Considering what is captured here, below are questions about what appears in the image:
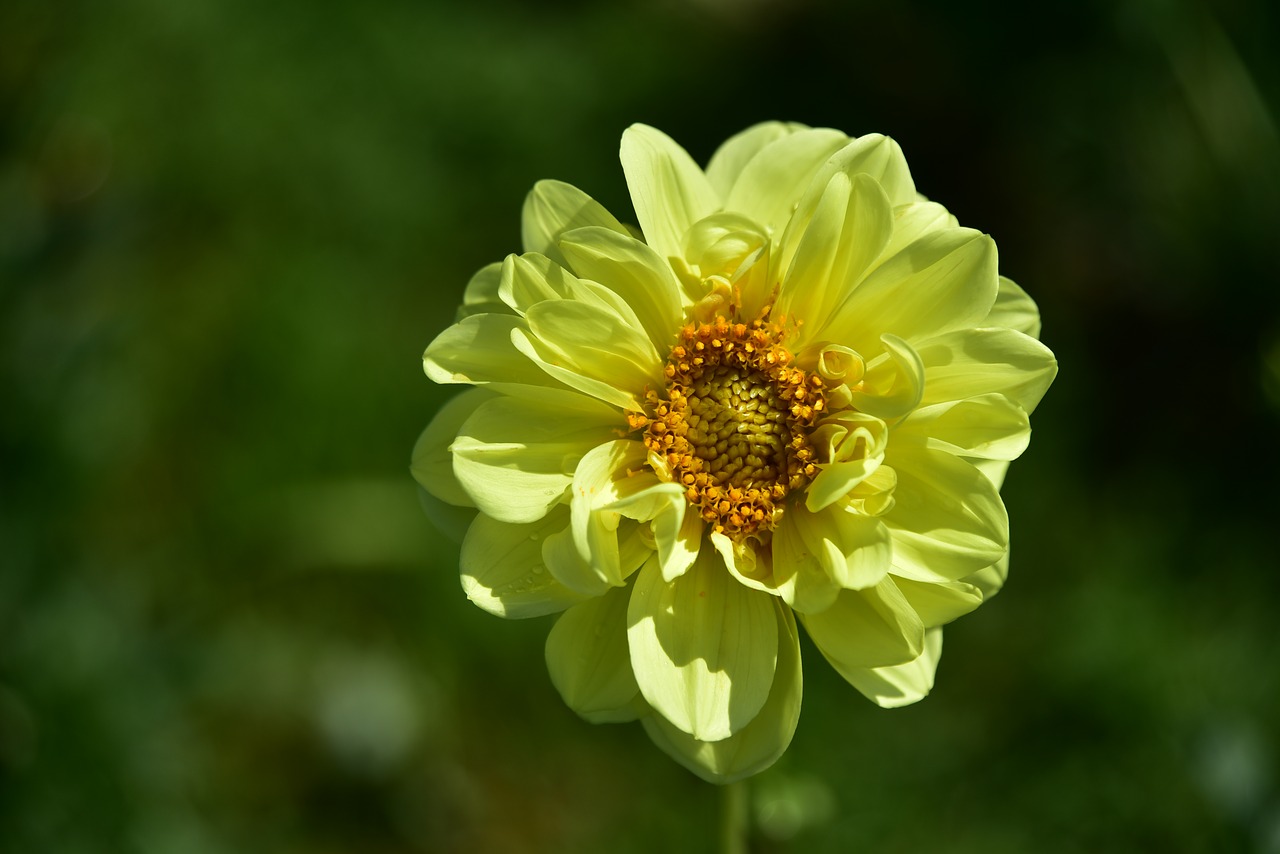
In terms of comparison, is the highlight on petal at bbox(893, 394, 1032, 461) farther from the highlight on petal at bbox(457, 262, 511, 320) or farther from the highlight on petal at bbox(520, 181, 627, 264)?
the highlight on petal at bbox(457, 262, 511, 320)

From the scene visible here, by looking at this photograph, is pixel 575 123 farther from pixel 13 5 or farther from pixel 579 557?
pixel 579 557

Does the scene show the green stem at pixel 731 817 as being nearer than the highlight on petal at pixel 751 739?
No

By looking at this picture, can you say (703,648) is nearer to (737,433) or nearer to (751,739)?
(751,739)

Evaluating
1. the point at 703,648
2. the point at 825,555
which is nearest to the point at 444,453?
the point at 703,648

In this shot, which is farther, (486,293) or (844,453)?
(486,293)

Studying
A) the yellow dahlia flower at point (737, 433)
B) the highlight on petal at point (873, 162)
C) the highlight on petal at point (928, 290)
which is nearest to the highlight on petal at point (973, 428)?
the yellow dahlia flower at point (737, 433)

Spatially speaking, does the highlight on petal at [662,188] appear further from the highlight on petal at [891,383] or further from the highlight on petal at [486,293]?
the highlight on petal at [891,383]
